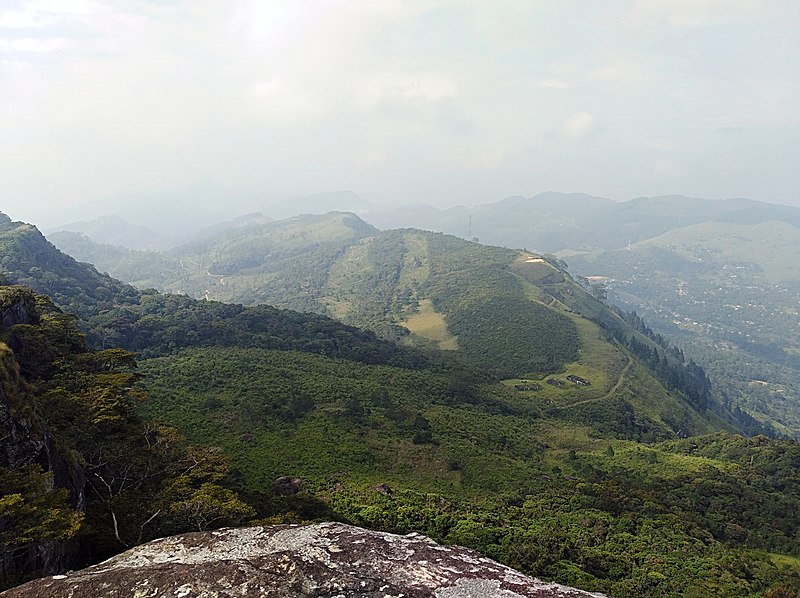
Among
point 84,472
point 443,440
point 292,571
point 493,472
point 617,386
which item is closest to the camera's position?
point 292,571

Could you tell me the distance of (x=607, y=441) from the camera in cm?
6009

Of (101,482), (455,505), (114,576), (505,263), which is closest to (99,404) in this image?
(101,482)

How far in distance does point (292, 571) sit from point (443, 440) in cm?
3623

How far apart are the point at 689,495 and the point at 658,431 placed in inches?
1359

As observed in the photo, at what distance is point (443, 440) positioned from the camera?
151ft

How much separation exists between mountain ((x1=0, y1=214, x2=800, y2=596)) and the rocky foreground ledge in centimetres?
431

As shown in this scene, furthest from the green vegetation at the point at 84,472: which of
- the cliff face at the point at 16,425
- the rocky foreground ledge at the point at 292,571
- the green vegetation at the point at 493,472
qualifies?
the green vegetation at the point at 493,472

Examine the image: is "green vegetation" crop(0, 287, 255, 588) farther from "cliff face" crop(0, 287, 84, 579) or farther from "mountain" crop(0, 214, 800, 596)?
"mountain" crop(0, 214, 800, 596)

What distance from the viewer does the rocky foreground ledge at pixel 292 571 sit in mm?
10508

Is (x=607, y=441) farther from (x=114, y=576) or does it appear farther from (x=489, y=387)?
(x=114, y=576)

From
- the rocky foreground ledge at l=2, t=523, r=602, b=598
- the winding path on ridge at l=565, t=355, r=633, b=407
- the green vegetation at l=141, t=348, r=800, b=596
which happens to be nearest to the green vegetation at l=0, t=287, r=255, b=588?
the rocky foreground ledge at l=2, t=523, r=602, b=598

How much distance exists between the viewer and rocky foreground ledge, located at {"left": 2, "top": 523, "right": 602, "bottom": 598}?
10.5 meters

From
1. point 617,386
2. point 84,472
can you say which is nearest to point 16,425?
point 84,472

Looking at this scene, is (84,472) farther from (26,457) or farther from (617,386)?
(617,386)
